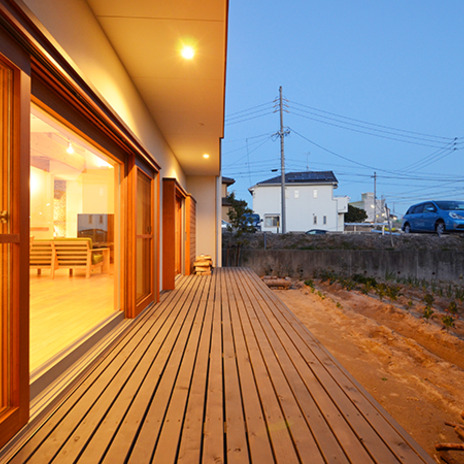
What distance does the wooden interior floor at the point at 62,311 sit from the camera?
224cm

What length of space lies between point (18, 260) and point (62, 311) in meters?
2.38

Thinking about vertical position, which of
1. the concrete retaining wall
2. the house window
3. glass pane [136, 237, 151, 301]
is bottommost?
the concrete retaining wall

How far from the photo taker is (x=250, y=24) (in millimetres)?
107125

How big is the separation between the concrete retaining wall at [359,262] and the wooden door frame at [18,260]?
9.34 metres

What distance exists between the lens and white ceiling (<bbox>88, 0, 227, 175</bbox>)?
2311mm

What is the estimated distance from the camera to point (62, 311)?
341 centimetres

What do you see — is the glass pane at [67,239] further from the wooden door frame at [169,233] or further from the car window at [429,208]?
the car window at [429,208]

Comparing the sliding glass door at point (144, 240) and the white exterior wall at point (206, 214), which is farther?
the white exterior wall at point (206, 214)

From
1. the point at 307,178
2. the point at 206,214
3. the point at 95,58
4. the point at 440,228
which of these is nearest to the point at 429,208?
the point at 440,228

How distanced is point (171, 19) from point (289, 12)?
13060 cm

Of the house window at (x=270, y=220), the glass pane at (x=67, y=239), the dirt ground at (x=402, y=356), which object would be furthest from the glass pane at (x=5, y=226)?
the house window at (x=270, y=220)

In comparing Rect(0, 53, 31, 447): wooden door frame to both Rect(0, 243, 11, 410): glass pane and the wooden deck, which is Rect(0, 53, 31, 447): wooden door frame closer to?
Rect(0, 243, 11, 410): glass pane

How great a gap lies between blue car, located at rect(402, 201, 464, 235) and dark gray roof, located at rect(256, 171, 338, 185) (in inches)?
496

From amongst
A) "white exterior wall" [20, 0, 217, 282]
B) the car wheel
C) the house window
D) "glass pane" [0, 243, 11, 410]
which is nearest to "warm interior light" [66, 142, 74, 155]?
"white exterior wall" [20, 0, 217, 282]
